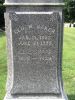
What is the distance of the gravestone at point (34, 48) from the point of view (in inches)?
300

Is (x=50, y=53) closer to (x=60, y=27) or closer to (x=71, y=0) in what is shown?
(x=60, y=27)

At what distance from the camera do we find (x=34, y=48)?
7828mm

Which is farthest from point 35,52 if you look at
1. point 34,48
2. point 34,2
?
point 34,2

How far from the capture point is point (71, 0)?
225ft

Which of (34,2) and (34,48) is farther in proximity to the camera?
(34,48)

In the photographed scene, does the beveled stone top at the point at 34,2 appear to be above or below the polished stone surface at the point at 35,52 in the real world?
above

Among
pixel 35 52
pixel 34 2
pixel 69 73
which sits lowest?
pixel 69 73

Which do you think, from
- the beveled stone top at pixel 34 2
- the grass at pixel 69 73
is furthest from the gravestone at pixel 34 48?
the grass at pixel 69 73

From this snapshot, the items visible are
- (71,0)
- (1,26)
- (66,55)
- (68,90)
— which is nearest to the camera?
(68,90)

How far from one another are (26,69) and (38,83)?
0.45 metres

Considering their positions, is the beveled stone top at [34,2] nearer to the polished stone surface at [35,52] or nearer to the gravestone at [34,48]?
the gravestone at [34,48]

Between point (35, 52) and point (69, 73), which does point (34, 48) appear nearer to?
point (35, 52)

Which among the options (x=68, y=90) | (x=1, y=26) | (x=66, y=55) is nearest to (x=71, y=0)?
(x=1, y=26)

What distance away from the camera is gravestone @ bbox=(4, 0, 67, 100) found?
7629 millimetres
